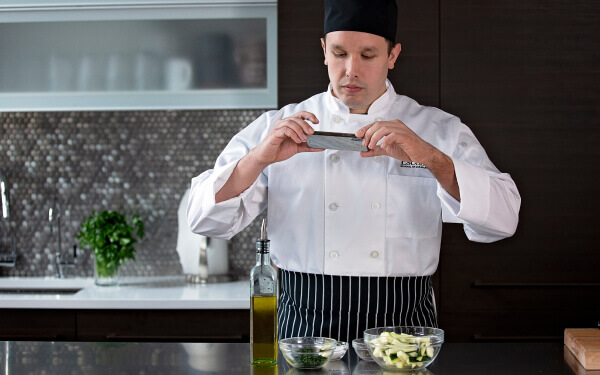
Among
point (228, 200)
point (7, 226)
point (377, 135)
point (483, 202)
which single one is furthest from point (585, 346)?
point (7, 226)

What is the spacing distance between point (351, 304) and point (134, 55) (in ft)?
5.45

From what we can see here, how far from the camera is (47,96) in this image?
3041 mm

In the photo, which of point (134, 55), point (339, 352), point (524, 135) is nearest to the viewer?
point (339, 352)

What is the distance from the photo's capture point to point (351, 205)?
1.91 meters

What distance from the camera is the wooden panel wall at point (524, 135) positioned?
2656 millimetres

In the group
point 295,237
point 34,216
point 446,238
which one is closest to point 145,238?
point 34,216

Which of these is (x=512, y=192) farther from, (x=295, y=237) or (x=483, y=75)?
(x=483, y=75)

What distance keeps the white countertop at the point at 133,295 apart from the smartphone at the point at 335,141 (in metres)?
1.23

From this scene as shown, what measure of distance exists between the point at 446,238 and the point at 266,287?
53.2 inches

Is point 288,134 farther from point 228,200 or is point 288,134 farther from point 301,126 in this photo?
point 228,200

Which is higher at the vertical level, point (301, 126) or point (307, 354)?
point (301, 126)

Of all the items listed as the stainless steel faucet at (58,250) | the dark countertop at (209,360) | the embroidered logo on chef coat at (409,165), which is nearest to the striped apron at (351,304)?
the dark countertop at (209,360)

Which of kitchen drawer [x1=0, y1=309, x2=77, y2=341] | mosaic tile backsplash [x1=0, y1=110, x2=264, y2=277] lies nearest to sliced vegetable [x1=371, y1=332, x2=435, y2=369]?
kitchen drawer [x1=0, y1=309, x2=77, y2=341]

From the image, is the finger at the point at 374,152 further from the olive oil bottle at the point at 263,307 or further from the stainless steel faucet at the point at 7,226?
the stainless steel faucet at the point at 7,226
